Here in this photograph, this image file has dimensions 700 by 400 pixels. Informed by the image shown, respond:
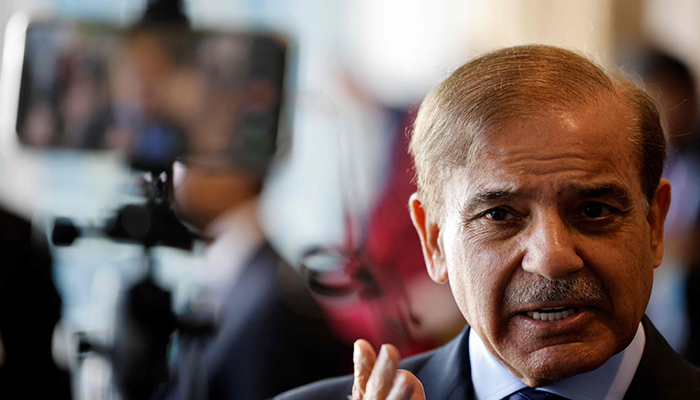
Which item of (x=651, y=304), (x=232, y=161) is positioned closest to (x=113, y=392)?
(x=232, y=161)

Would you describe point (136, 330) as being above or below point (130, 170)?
below

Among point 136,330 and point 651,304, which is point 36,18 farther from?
point 651,304

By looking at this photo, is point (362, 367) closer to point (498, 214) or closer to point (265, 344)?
point (498, 214)

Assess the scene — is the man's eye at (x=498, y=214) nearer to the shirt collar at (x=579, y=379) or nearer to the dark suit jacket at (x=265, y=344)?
the shirt collar at (x=579, y=379)

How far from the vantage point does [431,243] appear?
1364mm

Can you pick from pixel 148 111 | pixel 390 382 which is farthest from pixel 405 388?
pixel 148 111

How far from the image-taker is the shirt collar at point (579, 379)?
115 centimetres

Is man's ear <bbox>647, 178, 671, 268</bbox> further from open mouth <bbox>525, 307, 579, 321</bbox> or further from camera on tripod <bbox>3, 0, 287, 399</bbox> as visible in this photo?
camera on tripod <bbox>3, 0, 287, 399</bbox>

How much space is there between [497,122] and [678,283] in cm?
131

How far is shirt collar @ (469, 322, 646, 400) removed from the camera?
1147 mm

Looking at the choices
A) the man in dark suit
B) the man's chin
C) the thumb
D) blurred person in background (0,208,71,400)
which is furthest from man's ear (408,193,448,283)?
blurred person in background (0,208,71,400)

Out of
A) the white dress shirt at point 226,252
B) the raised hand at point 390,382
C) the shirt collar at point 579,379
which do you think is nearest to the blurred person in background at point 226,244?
the white dress shirt at point 226,252

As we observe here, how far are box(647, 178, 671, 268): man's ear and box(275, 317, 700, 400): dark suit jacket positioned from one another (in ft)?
0.54

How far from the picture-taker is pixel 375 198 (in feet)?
6.56
